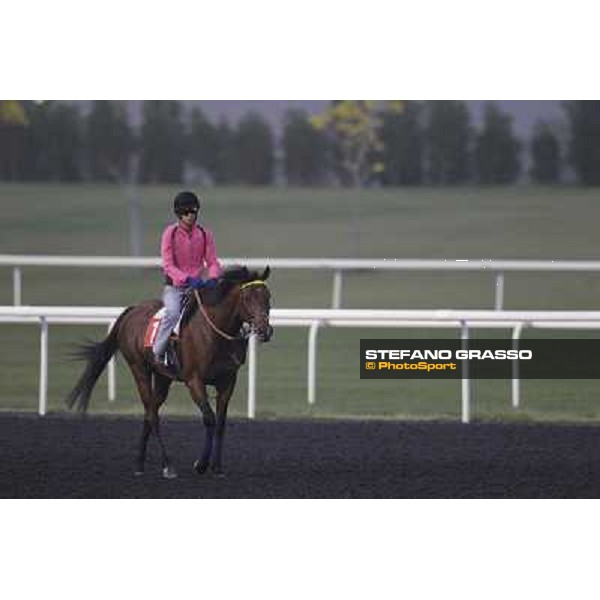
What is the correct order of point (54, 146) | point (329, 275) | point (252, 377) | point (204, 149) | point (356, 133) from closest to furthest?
point (252, 377) → point (54, 146) → point (204, 149) → point (356, 133) → point (329, 275)

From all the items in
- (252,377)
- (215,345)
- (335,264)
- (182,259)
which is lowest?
(252,377)

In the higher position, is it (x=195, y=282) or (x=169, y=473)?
(x=195, y=282)

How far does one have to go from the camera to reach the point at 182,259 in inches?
313

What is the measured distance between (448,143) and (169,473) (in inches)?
194

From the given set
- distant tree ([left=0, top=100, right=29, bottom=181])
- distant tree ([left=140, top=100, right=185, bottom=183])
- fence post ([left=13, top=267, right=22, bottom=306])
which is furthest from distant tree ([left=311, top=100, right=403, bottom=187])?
fence post ([left=13, top=267, right=22, bottom=306])

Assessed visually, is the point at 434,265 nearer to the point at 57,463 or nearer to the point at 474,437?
the point at 474,437

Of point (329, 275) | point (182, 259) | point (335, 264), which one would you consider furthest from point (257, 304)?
point (329, 275)

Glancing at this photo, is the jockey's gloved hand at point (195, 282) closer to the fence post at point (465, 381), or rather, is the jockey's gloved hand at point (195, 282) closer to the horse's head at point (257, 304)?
the horse's head at point (257, 304)

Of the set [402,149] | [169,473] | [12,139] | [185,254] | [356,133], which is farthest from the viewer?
[402,149]

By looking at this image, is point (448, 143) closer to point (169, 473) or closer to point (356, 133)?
point (356, 133)

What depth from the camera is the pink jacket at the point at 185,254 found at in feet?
25.8

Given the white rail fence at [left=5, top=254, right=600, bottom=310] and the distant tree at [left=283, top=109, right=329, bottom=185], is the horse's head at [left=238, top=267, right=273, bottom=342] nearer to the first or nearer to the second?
the distant tree at [left=283, top=109, right=329, bottom=185]

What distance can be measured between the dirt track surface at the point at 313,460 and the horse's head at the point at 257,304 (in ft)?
2.37

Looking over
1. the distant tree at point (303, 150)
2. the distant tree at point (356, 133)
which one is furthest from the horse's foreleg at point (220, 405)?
the distant tree at point (303, 150)
